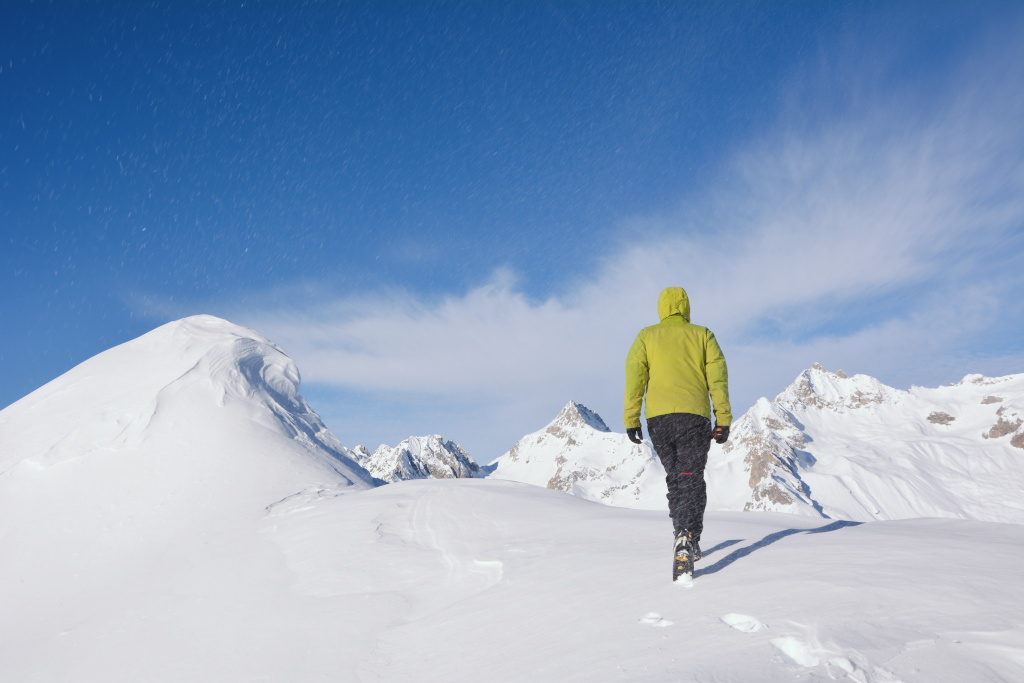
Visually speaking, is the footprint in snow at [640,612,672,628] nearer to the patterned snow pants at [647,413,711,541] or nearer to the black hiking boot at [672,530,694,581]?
the black hiking boot at [672,530,694,581]

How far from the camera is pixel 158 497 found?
11039mm

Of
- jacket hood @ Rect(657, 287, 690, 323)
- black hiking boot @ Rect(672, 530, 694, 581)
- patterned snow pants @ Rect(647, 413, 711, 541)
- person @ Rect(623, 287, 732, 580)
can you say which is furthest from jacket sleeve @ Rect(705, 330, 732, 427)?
black hiking boot @ Rect(672, 530, 694, 581)

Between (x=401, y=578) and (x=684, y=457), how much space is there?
3565 millimetres

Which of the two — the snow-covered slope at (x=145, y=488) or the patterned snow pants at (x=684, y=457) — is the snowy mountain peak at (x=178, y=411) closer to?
the snow-covered slope at (x=145, y=488)

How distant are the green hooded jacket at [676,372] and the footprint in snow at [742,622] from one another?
2006mm

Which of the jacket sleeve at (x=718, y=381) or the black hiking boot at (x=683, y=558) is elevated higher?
the jacket sleeve at (x=718, y=381)

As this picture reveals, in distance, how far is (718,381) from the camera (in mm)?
5781

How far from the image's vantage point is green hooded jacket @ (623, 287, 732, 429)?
5715mm

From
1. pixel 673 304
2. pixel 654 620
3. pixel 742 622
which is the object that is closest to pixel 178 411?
pixel 673 304

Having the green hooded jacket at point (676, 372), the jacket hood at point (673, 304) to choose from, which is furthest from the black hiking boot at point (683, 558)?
the jacket hood at point (673, 304)

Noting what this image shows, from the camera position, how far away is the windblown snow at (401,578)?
3.71 meters

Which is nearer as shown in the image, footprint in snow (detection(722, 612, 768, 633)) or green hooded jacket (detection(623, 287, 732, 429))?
footprint in snow (detection(722, 612, 768, 633))

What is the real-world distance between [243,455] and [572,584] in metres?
9.53

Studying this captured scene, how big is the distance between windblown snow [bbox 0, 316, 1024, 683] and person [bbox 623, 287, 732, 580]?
78cm
